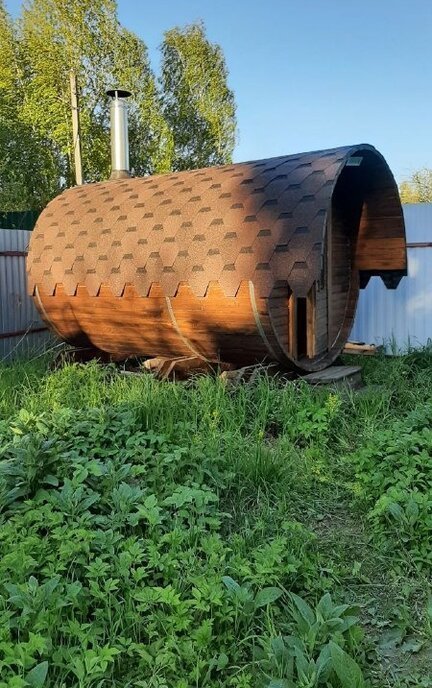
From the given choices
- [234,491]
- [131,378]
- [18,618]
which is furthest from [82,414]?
[18,618]

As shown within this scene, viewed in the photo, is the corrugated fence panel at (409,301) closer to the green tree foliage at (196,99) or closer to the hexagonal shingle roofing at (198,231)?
the hexagonal shingle roofing at (198,231)

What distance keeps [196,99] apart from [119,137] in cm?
1610

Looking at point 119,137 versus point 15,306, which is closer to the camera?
point 15,306

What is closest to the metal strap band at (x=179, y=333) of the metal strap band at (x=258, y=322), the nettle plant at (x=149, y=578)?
the metal strap band at (x=258, y=322)

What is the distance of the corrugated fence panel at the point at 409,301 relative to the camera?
739cm

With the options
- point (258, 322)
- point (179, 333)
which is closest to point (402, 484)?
point (258, 322)

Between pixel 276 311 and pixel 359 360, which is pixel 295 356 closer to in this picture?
pixel 276 311

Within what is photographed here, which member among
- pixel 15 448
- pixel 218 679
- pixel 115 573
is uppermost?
pixel 15 448

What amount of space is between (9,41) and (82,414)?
1787 cm

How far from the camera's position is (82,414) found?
3492 mm

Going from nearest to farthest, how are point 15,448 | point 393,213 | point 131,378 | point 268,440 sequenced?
point 15,448 < point 268,440 < point 131,378 < point 393,213

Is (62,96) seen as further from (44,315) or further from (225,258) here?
(225,258)

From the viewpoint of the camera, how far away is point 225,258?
14.9 feet

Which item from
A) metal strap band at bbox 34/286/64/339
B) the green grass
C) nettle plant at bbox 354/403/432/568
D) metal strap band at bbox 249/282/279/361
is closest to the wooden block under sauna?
metal strap band at bbox 249/282/279/361
